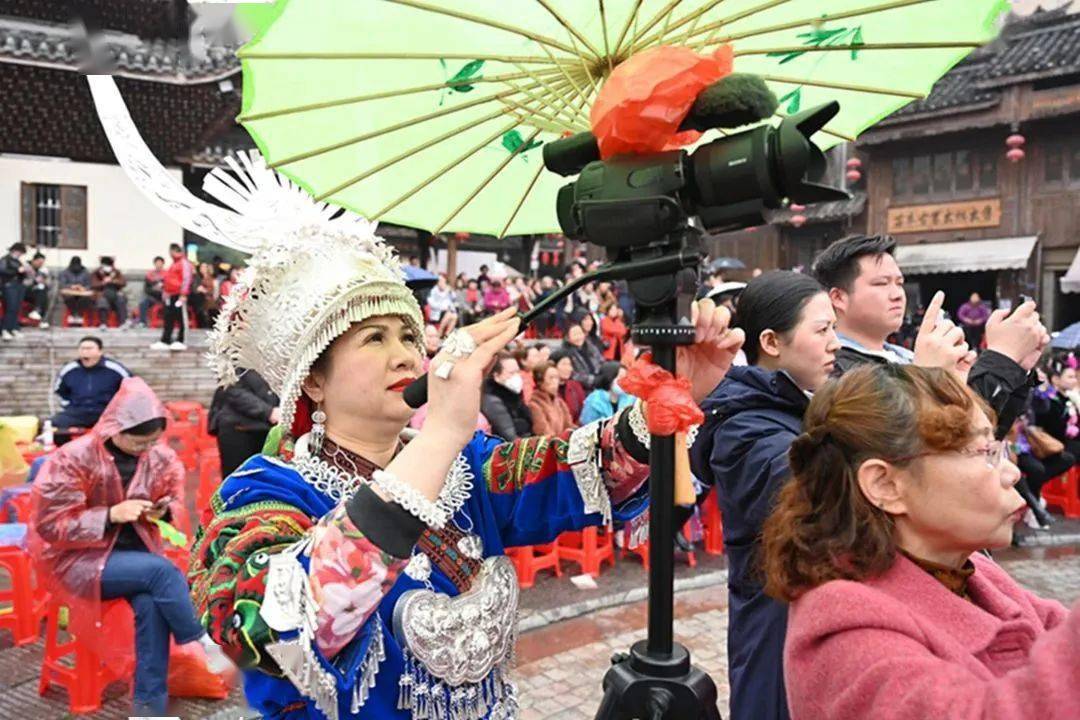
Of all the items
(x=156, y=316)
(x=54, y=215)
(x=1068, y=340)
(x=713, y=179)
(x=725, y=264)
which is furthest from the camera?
(x=725, y=264)

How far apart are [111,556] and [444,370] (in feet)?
11.1

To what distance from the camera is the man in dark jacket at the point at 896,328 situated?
1946 mm

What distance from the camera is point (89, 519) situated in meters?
3.87

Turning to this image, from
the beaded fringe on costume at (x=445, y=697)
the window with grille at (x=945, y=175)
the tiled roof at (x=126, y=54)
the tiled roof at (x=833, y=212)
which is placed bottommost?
the beaded fringe on costume at (x=445, y=697)

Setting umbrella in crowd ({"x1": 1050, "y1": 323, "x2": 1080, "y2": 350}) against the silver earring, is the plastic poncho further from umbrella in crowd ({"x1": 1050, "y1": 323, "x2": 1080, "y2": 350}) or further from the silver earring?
umbrella in crowd ({"x1": 1050, "y1": 323, "x2": 1080, "y2": 350})

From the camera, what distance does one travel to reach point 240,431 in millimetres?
5793

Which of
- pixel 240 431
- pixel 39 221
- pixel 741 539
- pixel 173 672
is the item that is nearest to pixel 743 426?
pixel 741 539

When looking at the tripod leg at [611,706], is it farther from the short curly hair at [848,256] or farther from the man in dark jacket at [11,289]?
the man in dark jacket at [11,289]

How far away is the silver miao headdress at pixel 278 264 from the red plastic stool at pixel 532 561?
391 cm

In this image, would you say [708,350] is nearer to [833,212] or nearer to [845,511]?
[845,511]

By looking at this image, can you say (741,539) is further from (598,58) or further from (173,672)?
(173,672)

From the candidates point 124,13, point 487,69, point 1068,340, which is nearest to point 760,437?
point 487,69

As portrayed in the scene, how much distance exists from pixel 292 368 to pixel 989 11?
1.72m

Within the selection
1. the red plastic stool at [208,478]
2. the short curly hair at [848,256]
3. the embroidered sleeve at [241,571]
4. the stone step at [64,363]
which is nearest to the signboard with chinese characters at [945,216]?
the stone step at [64,363]
